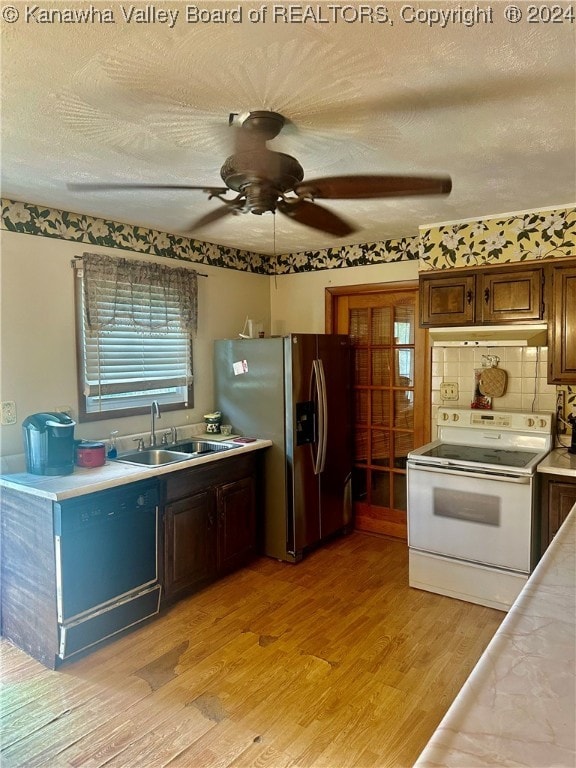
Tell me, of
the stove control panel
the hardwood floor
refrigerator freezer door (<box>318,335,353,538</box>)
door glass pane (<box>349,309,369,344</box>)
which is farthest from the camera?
door glass pane (<box>349,309,369,344</box>)

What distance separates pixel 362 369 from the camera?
4.32m

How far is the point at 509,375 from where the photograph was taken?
3.50 meters

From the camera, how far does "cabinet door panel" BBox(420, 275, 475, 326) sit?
3375 millimetres

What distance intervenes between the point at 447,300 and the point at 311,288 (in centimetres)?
138

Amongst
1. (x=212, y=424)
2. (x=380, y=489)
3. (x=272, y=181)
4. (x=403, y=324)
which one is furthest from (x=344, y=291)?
(x=272, y=181)

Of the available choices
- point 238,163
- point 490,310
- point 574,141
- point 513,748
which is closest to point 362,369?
point 490,310

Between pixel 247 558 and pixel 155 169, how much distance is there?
2589 millimetres

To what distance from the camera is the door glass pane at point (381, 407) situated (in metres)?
4.21

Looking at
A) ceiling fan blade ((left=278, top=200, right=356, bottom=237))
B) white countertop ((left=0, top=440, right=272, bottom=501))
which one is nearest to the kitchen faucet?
white countertop ((left=0, top=440, right=272, bottom=501))

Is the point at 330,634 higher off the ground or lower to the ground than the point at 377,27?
lower

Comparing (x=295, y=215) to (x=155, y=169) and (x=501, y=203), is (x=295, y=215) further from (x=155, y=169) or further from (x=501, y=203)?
(x=501, y=203)

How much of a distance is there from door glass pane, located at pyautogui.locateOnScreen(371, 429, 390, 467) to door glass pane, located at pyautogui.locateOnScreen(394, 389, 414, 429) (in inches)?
6.2

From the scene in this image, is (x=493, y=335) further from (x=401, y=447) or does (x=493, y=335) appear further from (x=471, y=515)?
(x=401, y=447)

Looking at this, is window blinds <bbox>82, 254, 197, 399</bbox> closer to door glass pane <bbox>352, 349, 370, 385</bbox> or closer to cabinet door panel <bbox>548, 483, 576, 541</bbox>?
door glass pane <bbox>352, 349, 370, 385</bbox>
